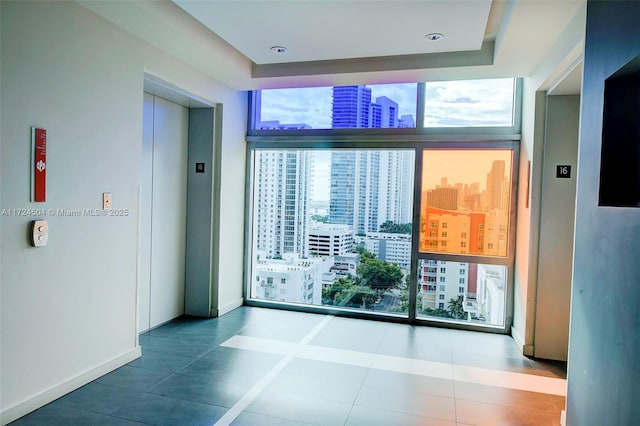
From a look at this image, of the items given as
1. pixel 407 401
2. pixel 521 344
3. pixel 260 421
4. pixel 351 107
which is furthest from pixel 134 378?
pixel 351 107

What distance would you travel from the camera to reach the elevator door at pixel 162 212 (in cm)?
428

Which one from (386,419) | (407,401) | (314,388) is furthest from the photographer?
(314,388)

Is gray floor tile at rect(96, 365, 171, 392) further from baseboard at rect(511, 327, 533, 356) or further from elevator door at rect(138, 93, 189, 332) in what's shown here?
baseboard at rect(511, 327, 533, 356)

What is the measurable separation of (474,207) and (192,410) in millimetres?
3559

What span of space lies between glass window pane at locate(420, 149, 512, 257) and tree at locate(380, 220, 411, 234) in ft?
0.66

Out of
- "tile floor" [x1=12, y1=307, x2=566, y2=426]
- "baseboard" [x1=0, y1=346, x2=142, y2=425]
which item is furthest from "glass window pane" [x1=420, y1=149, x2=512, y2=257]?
"baseboard" [x1=0, y1=346, x2=142, y2=425]

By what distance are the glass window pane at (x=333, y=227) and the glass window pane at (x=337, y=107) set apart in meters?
0.36

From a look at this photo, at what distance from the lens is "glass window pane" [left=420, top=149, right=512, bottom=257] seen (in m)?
4.64

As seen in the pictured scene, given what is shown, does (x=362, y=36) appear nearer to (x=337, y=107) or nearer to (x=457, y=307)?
(x=337, y=107)

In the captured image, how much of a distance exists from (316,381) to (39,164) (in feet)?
8.29

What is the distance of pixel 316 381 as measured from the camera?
3.26 meters

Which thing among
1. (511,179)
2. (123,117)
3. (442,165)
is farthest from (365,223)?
(123,117)

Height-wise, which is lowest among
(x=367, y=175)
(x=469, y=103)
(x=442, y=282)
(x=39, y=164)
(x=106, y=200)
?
(x=442, y=282)

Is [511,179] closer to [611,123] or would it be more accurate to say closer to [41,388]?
[611,123]
